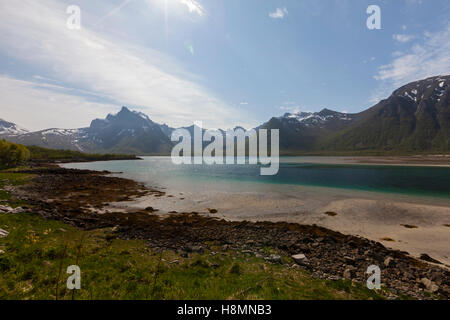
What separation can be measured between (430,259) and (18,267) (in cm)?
2765

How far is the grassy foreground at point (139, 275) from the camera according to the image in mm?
7387

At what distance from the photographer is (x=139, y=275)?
8.95m

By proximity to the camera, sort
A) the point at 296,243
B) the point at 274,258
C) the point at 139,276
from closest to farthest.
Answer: the point at 139,276 → the point at 274,258 → the point at 296,243

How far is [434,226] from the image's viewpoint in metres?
22.2

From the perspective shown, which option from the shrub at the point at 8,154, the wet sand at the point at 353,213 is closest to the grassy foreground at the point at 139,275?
the wet sand at the point at 353,213

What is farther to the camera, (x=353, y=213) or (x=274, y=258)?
(x=353, y=213)

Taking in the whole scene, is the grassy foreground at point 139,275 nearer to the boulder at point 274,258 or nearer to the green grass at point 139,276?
the green grass at point 139,276

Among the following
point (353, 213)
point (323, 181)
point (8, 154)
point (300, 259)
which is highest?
point (8, 154)

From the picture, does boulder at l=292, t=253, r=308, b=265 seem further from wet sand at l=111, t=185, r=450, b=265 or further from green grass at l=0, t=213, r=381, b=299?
wet sand at l=111, t=185, r=450, b=265

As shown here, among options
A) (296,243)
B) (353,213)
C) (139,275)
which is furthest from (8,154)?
(353,213)

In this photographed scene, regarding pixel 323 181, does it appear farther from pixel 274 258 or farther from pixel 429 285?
pixel 274 258

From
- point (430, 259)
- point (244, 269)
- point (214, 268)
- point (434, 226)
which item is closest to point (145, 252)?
point (214, 268)

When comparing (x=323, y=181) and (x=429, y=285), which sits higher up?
(x=429, y=285)

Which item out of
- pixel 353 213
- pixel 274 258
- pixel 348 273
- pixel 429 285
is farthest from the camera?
pixel 353 213
